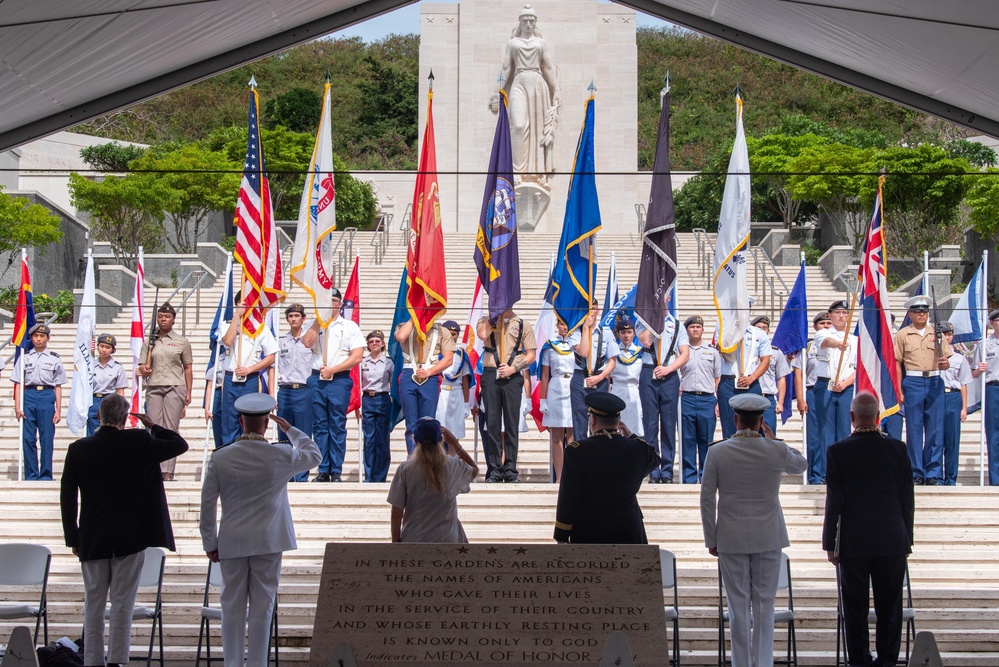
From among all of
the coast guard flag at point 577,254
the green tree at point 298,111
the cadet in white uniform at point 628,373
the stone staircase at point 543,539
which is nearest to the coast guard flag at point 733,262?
the cadet in white uniform at point 628,373

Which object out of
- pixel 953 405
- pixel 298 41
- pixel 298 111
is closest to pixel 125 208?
pixel 298 111

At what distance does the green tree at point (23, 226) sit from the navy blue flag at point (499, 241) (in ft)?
46.9

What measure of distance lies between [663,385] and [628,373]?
1.33 feet

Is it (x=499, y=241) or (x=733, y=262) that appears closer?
(x=733, y=262)

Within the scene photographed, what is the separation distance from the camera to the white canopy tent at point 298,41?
6941 mm

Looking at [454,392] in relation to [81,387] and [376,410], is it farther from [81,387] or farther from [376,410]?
[81,387]

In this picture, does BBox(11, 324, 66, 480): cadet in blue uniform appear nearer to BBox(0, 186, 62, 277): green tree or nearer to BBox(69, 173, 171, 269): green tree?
BBox(0, 186, 62, 277): green tree

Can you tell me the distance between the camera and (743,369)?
1177 cm

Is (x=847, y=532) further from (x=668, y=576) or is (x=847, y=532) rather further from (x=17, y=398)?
(x=17, y=398)

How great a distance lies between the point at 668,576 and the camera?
A: 763cm

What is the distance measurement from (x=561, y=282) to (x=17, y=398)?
5726mm

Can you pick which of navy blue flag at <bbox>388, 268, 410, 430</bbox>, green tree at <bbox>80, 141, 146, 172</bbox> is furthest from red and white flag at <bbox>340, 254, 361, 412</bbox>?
green tree at <bbox>80, 141, 146, 172</bbox>

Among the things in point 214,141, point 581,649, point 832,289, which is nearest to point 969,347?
point 832,289

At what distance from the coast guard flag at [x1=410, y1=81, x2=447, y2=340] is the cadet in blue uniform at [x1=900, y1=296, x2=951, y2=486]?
14.7 feet
